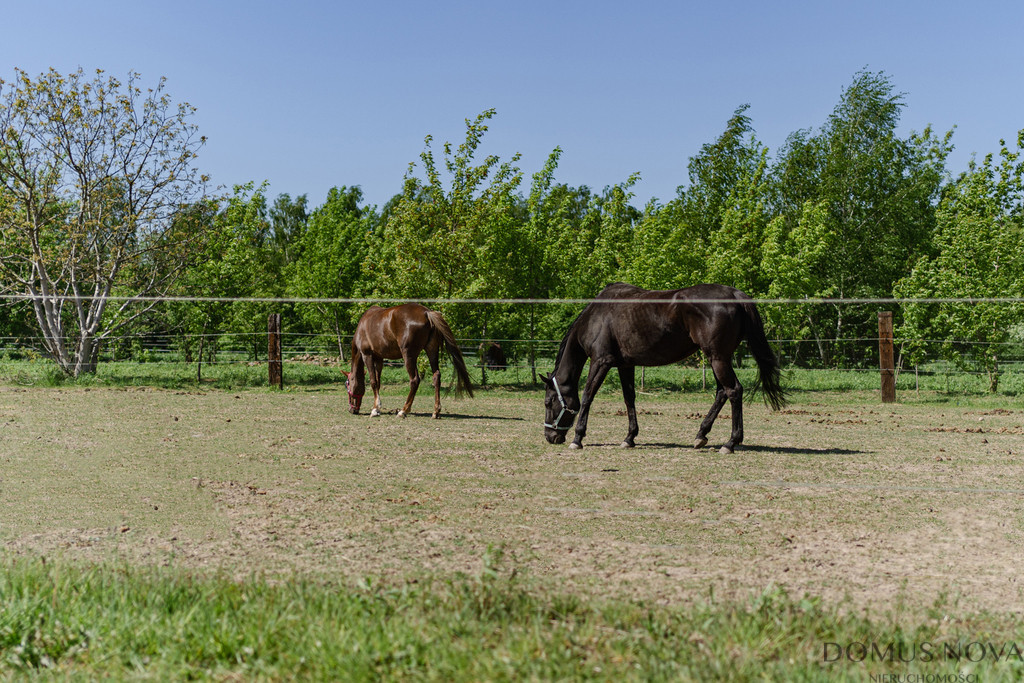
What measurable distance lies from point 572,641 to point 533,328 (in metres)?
16.2

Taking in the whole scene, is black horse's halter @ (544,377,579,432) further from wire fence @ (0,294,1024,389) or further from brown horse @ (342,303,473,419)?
wire fence @ (0,294,1024,389)

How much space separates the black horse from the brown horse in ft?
10.4

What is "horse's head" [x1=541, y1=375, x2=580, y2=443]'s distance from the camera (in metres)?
9.32

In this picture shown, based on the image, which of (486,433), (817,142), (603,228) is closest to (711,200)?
(817,142)

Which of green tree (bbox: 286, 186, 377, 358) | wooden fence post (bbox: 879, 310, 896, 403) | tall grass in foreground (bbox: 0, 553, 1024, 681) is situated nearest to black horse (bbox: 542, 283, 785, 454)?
tall grass in foreground (bbox: 0, 553, 1024, 681)

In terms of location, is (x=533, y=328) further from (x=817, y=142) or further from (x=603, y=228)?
(x=817, y=142)

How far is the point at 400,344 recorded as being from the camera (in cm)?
1279

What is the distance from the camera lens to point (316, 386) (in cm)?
1805

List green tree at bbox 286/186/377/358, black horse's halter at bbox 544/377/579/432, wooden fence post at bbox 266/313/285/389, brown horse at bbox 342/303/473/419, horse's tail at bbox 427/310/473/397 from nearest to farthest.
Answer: black horse's halter at bbox 544/377/579/432
horse's tail at bbox 427/310/473/397
brown horse at bbox 342/303/473/419
wooden fence post at bbox 266/313/285/389
green tree at bbox 286/186/377/358

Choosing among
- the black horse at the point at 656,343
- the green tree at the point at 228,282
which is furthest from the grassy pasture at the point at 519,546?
the green tree at the point at 228,282

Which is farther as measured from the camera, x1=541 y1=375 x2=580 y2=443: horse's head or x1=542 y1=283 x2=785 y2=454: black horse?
x1=541 y1=375 x2=580 y2=443: horse's head

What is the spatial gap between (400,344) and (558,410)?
4059mm

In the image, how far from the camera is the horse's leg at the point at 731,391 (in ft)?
28.7

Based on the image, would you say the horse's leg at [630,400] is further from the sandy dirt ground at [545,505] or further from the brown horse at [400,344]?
the brown horse at [400,344]
